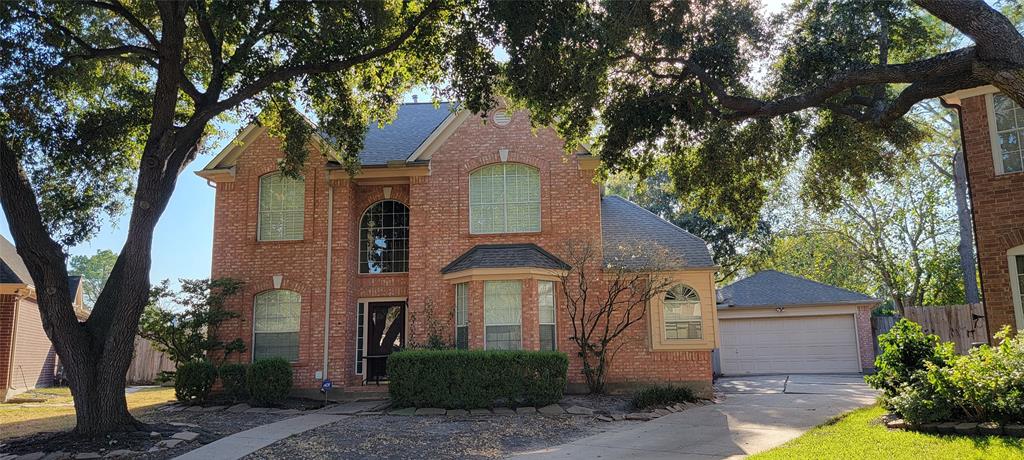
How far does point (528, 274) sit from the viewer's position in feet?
51.3

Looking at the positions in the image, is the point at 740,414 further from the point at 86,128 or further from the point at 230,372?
the point at 86,128

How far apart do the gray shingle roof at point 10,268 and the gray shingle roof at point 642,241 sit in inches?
579

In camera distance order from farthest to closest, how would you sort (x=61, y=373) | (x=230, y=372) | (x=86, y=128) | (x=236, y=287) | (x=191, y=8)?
(x=61, y=373) → (x=236, y=287) → (x=230, y=372) → (x=86, y=128) → (x=191, y=8)

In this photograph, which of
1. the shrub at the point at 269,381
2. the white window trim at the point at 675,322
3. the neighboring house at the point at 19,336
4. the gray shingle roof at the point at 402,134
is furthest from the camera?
the neighboring house at the point at 19,336

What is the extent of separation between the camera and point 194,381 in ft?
49.7

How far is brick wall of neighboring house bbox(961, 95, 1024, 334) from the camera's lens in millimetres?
12547

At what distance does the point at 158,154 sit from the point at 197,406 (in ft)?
21.6

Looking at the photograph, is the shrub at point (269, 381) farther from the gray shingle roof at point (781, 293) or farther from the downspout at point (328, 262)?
the gray shingle roof at point (781, 293)

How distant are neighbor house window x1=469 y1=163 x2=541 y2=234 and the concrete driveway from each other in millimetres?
6294

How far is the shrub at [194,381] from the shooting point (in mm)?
15148

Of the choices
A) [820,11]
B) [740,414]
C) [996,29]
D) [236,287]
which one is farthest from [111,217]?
[996,29]

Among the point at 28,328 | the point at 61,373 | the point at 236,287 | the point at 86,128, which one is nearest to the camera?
the point at 86,128

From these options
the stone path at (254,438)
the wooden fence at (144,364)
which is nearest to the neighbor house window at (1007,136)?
the stone path at (254,438)

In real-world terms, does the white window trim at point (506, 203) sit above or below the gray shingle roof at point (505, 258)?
above
